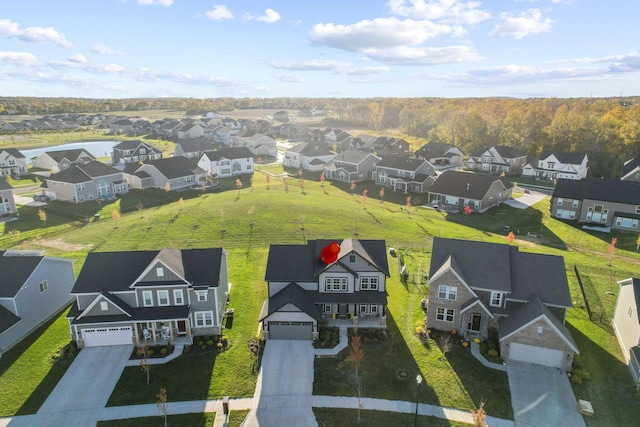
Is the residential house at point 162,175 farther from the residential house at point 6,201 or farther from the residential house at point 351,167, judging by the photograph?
the residential house at point 351,167

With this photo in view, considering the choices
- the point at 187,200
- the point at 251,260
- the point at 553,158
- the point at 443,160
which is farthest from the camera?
the point at 443,160

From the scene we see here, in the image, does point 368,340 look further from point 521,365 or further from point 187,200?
point 187,200

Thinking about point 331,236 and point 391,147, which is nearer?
point 331,236

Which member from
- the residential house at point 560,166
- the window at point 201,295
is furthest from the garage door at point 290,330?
the residential house at point 560,166

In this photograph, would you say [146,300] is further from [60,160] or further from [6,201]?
[60,160]

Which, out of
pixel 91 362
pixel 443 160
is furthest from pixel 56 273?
pixel 443 160

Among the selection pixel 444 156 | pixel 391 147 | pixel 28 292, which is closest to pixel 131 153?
pixel 391 147
